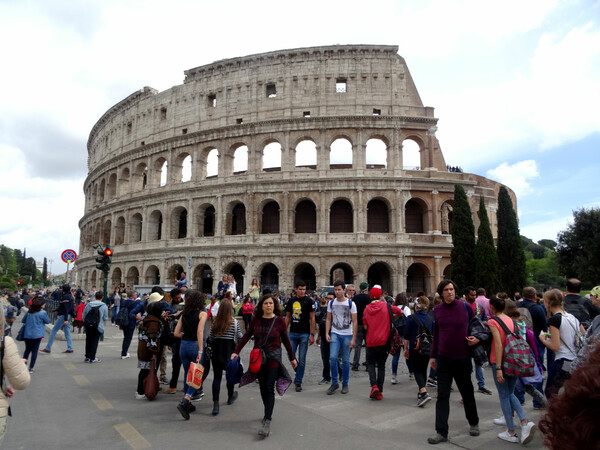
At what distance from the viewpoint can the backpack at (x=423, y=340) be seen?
21.9ft

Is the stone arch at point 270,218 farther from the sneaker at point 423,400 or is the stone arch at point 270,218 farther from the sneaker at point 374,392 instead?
the sneaker at point 423,400

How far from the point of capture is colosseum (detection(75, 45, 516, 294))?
26.5m

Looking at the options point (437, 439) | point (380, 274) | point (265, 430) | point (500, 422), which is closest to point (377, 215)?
point (380, 274)

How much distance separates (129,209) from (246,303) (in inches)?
897

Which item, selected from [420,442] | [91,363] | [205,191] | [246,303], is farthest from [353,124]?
[420,442]

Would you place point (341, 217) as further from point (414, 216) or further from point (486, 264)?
point (486, 264)

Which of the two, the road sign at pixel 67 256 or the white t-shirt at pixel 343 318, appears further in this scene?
the road sign at pixel 67 256

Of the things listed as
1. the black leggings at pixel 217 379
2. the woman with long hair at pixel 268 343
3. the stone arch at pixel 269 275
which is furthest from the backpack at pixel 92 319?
the stone arch at pixel 269 275

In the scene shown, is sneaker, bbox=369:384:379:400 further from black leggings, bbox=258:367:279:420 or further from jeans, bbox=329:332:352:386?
black leggings, bbox=258:367:279:420

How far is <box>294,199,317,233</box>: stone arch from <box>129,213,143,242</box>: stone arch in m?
14.0

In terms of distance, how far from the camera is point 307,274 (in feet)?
96.0

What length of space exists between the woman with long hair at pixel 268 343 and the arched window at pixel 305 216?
22.7 metres

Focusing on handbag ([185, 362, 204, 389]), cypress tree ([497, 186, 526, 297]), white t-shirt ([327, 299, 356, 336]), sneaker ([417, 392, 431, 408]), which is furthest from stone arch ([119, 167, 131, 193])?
sneaker ([417, 392, 431, 408])

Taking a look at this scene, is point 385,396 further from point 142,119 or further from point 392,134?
point 142,119
